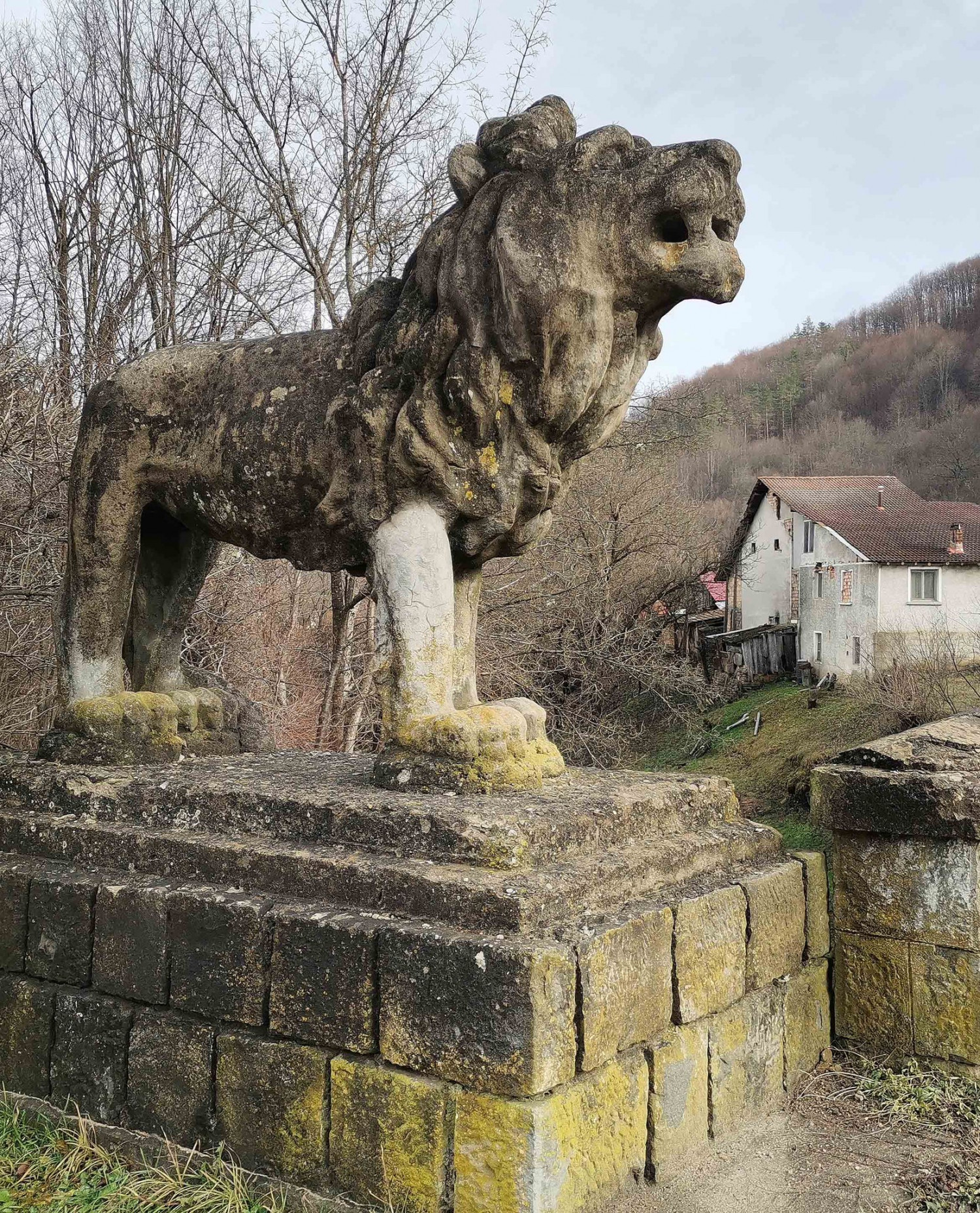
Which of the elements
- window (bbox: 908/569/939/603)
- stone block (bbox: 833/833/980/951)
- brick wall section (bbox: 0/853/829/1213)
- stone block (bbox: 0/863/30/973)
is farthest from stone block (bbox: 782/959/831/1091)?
window (bbox: 908/569/939/603)

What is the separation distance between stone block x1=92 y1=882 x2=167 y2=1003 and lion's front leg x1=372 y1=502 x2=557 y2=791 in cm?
75

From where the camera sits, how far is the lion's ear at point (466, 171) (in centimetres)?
330

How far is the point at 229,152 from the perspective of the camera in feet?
36.7

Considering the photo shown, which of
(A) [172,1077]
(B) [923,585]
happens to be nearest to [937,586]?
(B) [923,585]

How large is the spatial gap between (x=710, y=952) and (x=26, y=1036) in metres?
2.10

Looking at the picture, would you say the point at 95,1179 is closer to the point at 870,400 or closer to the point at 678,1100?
the point at 678,1100

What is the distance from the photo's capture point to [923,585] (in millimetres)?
29344

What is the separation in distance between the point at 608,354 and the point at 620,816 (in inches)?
51.9

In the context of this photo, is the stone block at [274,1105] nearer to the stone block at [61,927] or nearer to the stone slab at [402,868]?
the stone slab at [402,868]

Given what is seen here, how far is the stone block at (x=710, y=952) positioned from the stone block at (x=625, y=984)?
0.05 meters

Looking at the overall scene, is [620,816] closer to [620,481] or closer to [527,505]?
[527,505]

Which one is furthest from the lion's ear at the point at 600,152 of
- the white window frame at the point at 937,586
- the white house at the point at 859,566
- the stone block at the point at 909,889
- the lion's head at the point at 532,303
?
the white window frame at the point at 937,586

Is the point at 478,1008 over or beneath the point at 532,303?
beneath

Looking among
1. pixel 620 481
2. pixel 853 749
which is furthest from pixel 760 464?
pixel 853 749
